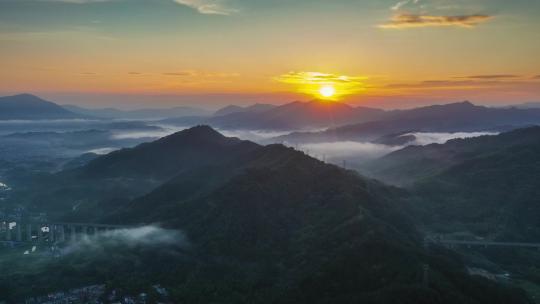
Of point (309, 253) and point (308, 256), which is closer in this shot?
point (308, 256)

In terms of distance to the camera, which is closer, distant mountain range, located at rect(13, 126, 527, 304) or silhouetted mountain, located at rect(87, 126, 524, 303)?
silhouetted mountain, located at rect(87, 126, 524, 303)

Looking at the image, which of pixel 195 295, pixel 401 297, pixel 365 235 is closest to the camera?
pixel 401 297

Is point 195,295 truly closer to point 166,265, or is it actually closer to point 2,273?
point 166,265

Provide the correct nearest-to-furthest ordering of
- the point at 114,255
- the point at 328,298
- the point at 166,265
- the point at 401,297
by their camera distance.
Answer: the point at 401,297 < the point at 328,298 < the point at 166,265 < the point at 114,255

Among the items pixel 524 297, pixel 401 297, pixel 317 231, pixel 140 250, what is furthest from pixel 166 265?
pixel 524 297

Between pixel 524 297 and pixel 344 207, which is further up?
pixel 344 207

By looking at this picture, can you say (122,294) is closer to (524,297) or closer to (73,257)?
(73,257)

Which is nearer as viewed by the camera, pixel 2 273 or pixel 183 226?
pixel 2 273

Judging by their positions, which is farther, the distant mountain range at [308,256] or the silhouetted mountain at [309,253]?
the distant mountain range at [308,256]

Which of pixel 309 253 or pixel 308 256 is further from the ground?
pixel 309 253
